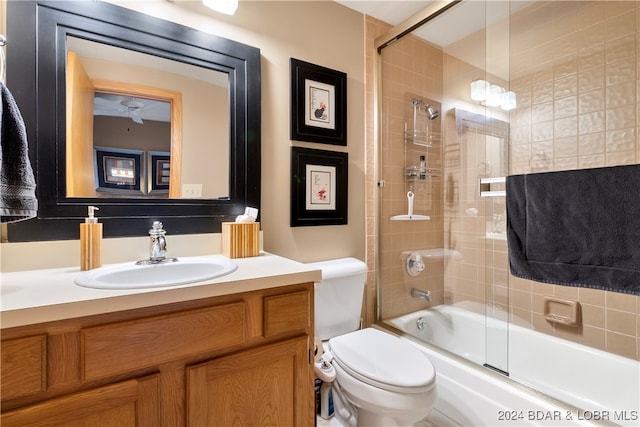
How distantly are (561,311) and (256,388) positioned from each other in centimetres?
170

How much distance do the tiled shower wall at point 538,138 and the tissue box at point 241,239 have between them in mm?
887

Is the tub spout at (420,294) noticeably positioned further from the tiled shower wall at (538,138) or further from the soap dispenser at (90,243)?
the soap dispenser at (90,243)

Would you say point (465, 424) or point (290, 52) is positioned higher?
point (290, 52)

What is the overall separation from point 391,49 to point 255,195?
1341 mm

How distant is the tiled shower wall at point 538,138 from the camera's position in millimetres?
1443

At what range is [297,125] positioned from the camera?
1.54m

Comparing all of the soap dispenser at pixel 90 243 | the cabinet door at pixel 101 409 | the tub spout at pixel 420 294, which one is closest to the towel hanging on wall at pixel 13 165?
the soap dispenser at pixel 90 243

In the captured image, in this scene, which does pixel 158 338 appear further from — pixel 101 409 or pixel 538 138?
pixel 538 138

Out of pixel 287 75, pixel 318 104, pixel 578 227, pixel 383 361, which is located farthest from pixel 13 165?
pixel 578 227

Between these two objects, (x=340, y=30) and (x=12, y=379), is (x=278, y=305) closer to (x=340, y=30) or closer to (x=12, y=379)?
(x=12, y=379)

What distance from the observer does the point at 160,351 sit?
2.37 ft

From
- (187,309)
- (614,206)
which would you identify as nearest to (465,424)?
(614,206)

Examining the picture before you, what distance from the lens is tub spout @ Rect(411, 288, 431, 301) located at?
197 centimetres

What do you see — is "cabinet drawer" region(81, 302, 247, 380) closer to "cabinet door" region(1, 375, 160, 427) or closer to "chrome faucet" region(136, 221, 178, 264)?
"cabinet door" region(1, 375, 160, 427)
